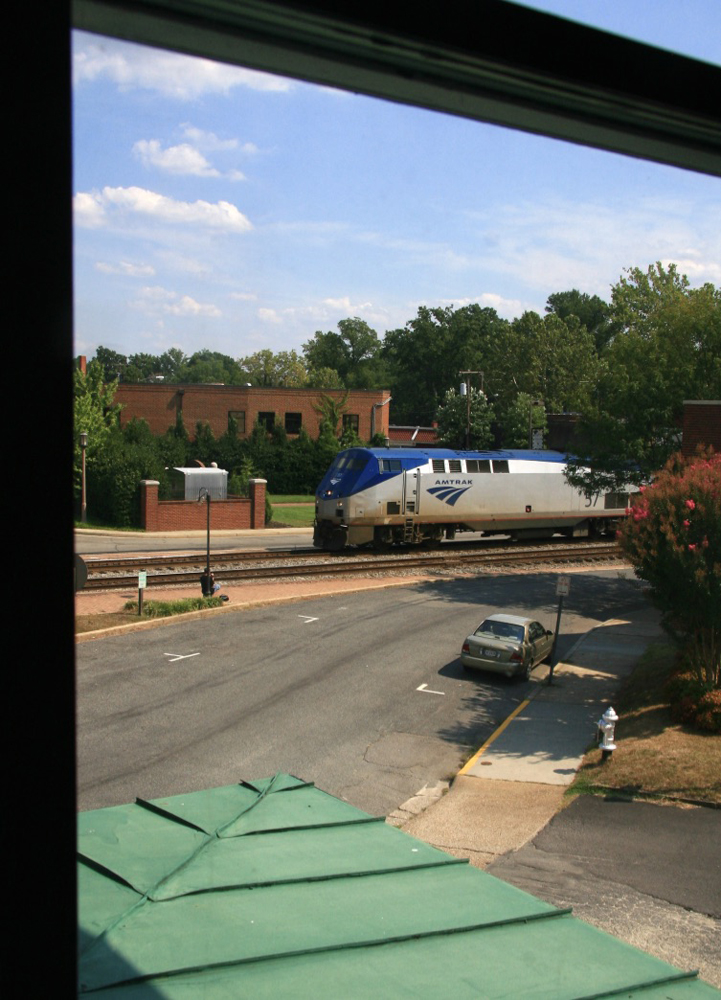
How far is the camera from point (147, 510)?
33.2 m

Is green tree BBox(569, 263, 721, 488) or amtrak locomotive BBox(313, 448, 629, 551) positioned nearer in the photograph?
green tree BBox(569, 263, 721, 488)

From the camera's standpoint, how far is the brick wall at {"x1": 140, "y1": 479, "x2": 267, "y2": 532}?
1307 inches

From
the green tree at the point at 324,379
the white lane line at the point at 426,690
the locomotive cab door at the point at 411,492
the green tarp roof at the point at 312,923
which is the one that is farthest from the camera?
the green tree at the point at 324,379

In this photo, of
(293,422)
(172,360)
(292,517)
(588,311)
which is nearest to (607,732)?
(172,360)

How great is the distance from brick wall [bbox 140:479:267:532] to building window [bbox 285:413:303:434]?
699 cm

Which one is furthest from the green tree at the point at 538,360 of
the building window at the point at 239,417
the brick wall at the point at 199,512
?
the brick wall at the point at 199,512

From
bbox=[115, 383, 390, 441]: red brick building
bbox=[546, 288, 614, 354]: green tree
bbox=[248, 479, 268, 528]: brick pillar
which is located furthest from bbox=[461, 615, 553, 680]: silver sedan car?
bbox=[546, 288, 614, 354]: green tree

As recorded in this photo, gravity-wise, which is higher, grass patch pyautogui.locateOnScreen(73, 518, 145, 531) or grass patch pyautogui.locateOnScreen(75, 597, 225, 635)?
grass patch pyautogui.locateOnScreen(73, 518, 145, 531)

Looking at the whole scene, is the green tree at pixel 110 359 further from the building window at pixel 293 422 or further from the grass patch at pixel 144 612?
the building window at pixel 293 422

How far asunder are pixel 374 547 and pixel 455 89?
97.0ft

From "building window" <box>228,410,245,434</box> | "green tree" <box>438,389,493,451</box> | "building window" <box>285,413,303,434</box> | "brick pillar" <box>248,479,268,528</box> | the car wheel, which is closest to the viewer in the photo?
the car wheel

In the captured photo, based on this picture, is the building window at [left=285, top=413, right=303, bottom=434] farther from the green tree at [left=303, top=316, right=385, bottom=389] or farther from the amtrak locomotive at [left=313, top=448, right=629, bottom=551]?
the amtrak locomotive at [left=313, top=448, right=629, bottom=551]

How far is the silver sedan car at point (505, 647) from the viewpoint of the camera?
59.4 feet

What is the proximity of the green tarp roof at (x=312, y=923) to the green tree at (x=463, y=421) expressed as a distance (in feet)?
→ 108
